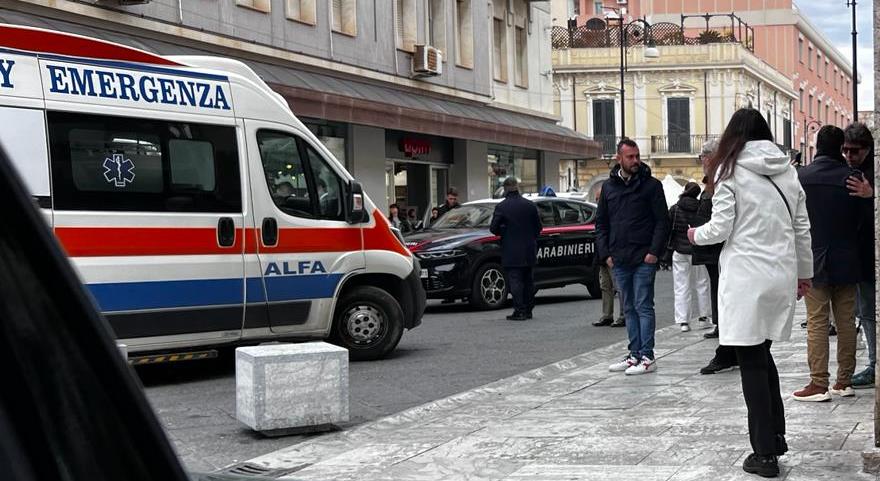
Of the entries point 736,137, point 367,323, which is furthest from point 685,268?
point 736,137

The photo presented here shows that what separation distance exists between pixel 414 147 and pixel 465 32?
4166 mm

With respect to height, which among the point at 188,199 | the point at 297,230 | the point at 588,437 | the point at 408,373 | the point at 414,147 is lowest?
the point at 408,373

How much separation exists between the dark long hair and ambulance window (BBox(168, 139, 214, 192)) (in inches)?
189

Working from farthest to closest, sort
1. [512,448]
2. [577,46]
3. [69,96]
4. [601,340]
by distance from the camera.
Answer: [577,46] → [601,340] → [69,96] → [512,448]

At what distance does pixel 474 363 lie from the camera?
1117 cm

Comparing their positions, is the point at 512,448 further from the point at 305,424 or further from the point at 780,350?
the point at 780,350

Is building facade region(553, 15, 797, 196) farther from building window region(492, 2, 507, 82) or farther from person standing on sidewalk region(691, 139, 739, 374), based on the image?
person standing on sidewalk region(691, 139, 739, 374)

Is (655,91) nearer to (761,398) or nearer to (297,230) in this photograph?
(297,230)

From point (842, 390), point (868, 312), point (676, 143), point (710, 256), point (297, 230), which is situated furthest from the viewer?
point (676, 143)

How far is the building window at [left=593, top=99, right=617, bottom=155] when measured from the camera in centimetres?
6194

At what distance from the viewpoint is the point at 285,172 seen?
10531mm

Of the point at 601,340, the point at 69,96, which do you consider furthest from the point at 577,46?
the point at 69,96

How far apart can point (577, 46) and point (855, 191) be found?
55459 mm

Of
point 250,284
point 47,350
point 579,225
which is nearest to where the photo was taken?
point 47,350
